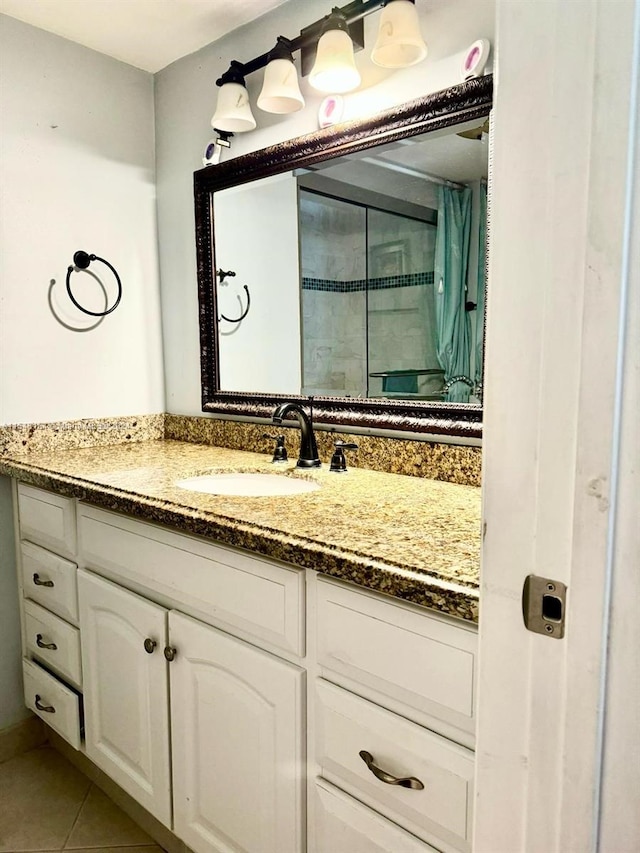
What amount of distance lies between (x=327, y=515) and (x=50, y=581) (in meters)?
0.92

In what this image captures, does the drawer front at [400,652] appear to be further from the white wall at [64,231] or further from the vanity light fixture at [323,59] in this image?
the white wall at [64,231]

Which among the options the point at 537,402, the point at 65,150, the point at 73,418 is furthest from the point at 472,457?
the point at 65,150

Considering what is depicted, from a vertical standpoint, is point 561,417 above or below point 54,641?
above

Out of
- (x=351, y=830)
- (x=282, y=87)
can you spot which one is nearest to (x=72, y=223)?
(x=282, y=87)

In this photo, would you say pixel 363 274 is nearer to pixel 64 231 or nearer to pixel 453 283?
pixel 453 283

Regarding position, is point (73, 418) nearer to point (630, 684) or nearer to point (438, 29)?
point (438, 29)

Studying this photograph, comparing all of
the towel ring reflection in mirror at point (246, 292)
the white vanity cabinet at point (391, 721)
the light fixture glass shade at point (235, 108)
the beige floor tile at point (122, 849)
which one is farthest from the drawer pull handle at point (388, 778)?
the light fixture glass shade at point (235, 108)

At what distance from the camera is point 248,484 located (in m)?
1.56

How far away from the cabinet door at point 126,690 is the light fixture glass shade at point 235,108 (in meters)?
1.28

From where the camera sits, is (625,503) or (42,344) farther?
(42,344)

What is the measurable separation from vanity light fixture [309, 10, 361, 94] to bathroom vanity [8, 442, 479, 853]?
37.3 inches

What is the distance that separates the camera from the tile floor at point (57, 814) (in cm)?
147

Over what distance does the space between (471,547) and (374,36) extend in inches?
49.5

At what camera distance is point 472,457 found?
1340 millimetres
